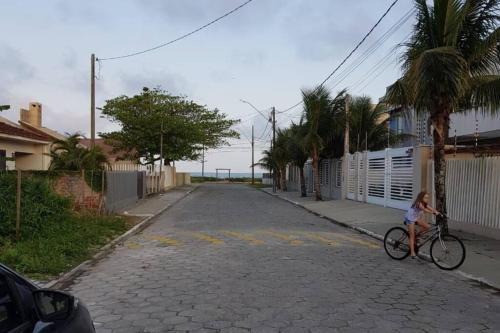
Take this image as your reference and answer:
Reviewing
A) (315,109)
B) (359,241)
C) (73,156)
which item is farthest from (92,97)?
(359,241)

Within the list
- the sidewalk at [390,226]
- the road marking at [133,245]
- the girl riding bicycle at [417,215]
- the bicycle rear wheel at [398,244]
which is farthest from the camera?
the road marking at [133,245]

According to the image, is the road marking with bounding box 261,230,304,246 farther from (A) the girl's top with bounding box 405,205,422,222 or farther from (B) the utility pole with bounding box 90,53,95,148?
(B) the utility pole with bounding box 90,53,95,148

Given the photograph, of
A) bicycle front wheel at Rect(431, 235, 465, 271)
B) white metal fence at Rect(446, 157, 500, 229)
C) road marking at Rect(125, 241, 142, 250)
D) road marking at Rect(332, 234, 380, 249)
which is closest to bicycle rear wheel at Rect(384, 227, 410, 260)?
bicycle front wheel at Rect(431, 235, 465, 271)

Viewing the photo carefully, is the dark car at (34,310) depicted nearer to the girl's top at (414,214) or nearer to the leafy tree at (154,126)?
the girl's top at (414,214)

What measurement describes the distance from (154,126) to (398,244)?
3793 centimetres

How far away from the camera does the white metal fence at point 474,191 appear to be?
13.6 metres

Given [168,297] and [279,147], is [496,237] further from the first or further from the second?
[279,147]

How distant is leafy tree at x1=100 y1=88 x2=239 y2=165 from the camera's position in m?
47.4

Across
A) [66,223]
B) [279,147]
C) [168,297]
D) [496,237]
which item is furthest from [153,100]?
[168,297]

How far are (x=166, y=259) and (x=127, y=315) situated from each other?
4384 millimetres

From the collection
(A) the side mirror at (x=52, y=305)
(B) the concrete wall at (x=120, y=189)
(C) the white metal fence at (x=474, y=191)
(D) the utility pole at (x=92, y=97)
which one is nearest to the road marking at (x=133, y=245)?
(B) the concrete wall at (x=120, y=189)

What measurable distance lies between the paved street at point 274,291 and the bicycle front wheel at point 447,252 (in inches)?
12.7

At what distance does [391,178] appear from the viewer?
23297 millimetres

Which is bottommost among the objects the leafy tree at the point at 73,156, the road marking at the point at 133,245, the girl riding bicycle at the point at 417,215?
the road marking at the point at 133,245
